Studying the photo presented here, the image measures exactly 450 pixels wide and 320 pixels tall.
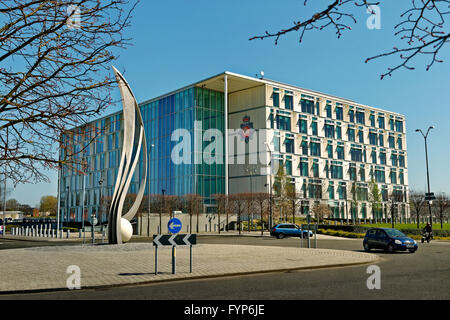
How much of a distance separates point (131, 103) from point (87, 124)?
17.8 meters

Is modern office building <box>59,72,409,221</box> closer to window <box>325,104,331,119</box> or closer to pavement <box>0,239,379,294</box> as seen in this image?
window <box>325,104,331,119</box>

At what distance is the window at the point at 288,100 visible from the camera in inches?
2884

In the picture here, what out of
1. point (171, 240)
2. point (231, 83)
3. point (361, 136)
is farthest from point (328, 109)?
point (171, 240)

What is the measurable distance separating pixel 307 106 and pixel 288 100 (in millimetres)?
4810

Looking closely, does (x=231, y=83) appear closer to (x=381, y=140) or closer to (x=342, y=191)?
(x=342, y=191)

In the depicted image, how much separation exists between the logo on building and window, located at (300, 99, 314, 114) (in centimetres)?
1070

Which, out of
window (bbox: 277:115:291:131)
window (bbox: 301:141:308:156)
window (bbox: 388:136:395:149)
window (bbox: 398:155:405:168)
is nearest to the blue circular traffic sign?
window (bbox: 277:115:291:131)

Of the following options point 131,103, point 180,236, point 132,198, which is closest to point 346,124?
point 132,198

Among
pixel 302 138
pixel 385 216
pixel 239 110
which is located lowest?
pixel 385 216

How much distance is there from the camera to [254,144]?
228 feet
